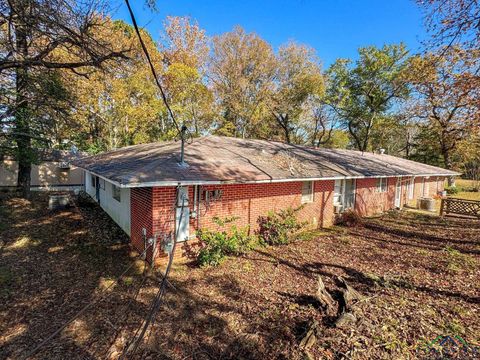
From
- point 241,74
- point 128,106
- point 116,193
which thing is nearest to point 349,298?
point 116,193

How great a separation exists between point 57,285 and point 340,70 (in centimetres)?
3019

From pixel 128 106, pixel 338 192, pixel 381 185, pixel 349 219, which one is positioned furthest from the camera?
pixel 128 106

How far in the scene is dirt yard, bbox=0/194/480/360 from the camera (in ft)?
13.2

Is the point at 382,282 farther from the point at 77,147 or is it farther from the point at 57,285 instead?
the point at 77,147

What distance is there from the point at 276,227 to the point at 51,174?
21.4 meters

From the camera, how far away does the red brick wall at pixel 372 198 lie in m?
13.7

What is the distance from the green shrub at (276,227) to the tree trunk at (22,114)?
7618 mm

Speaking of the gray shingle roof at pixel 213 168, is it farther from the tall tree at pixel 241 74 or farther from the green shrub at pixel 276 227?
the tall tree at pixel 241 74

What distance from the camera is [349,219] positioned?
12172 mm

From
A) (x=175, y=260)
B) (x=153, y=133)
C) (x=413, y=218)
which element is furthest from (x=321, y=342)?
(x=153, y=133)

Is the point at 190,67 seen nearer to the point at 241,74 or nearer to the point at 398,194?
the point at 241,74

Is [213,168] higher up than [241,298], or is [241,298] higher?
[213,168]

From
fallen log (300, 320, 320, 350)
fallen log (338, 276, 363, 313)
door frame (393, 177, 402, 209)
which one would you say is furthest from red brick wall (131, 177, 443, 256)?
door frame (393, 177, 402, 209)

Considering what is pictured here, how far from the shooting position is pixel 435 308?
5035mm
